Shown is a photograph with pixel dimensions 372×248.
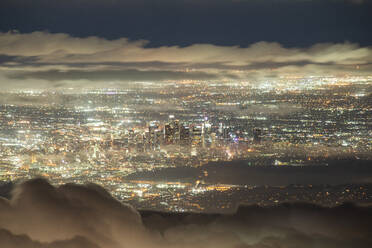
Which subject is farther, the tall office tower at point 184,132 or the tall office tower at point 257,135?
the tall office tower at point 184,132

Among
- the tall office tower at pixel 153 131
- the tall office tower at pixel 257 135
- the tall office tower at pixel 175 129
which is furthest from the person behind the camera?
the tall office tower at pixel 175 129

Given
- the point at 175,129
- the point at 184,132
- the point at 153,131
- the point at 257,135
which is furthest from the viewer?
the point at 153,131

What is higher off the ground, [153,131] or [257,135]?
[153,131]

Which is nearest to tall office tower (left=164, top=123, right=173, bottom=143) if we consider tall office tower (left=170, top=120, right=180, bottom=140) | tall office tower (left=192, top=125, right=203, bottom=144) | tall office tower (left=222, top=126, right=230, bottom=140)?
tall office tower (left=170, top=120, right=180, bottom=140)

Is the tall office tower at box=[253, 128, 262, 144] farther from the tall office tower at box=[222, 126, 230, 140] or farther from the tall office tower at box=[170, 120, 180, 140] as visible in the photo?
the tall office tower at box=[170, 120, 180, 140]

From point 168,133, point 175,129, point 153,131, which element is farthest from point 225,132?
point 153,131

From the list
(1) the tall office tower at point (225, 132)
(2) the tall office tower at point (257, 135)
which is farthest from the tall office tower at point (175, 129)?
(2) the tall office tower at point (257, 135)

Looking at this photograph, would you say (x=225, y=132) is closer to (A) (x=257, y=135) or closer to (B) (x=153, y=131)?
(A) (x=257, y=135)

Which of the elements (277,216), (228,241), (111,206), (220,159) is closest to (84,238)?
(111,206)

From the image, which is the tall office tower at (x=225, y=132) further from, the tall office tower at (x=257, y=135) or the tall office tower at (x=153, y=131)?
the tall office tower at (x=153, y=131)

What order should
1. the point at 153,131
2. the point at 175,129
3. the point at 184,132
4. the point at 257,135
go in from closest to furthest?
the point at 257,135
the point at 184,132
the point at 175,129
the point at 153,131

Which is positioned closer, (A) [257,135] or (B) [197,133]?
(A) [257,135]

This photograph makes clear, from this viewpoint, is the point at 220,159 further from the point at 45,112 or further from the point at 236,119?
the point at 45,112
